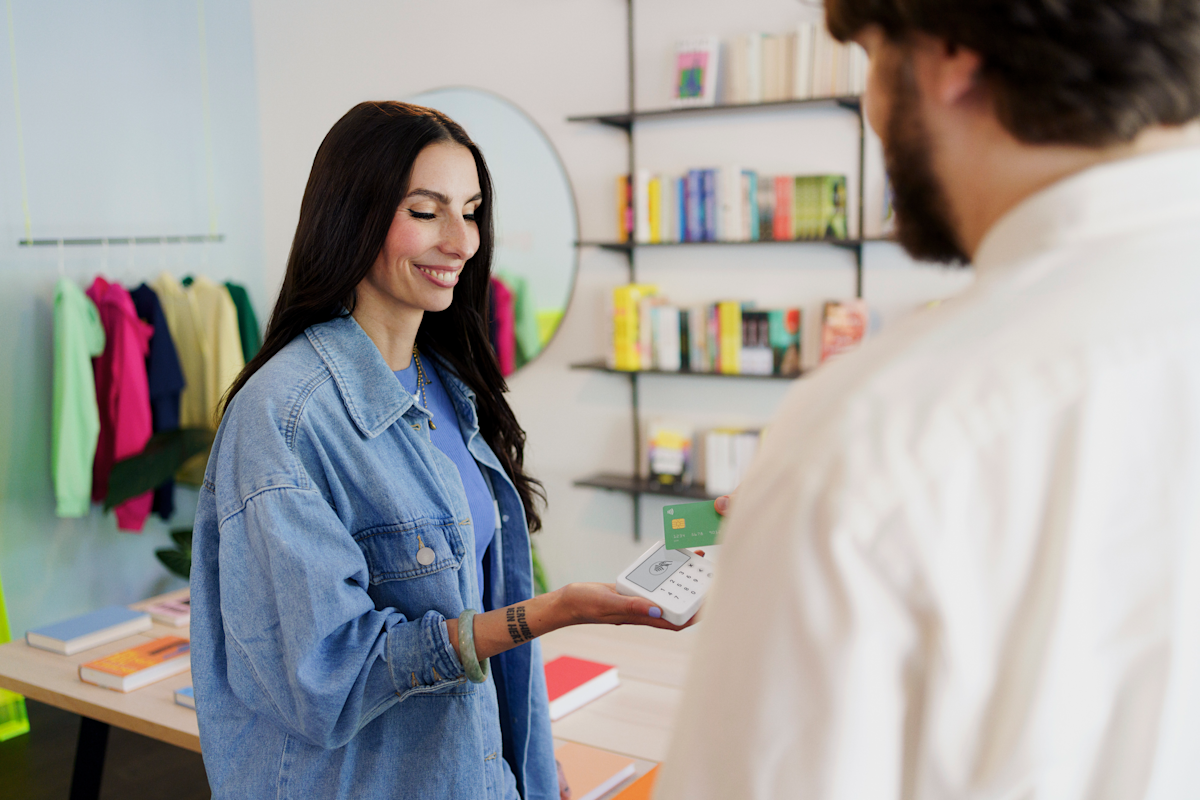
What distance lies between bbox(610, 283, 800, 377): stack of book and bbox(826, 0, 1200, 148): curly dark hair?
3.19 meters

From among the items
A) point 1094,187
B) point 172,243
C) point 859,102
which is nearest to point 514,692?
point 1094,187

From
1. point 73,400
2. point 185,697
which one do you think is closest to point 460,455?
point 185,697

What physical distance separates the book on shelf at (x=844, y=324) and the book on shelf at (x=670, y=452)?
0.73 m

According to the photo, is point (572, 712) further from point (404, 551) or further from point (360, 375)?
point (360, 375)

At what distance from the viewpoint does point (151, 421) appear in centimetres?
411

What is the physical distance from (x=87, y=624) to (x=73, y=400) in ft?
6.00

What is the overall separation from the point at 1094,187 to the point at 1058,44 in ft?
0.26

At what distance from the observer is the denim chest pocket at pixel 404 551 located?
1307mm

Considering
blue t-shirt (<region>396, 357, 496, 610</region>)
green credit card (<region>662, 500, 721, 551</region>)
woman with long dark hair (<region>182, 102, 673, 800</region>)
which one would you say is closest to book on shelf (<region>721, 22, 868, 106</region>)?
woman with long dark hair (<region>182, 102, 673, 800</region>)

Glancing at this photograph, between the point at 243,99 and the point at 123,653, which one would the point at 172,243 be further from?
the point at 123,653

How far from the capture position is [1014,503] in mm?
467

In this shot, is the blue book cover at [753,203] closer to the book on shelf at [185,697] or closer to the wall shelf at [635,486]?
the wall shelf at [635,486]

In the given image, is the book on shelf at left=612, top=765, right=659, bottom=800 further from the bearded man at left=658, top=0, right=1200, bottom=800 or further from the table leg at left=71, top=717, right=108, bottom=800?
the table leg at left=71, top=717, right=108, bottom=800

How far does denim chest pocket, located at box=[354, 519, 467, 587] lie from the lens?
51.4 inches
